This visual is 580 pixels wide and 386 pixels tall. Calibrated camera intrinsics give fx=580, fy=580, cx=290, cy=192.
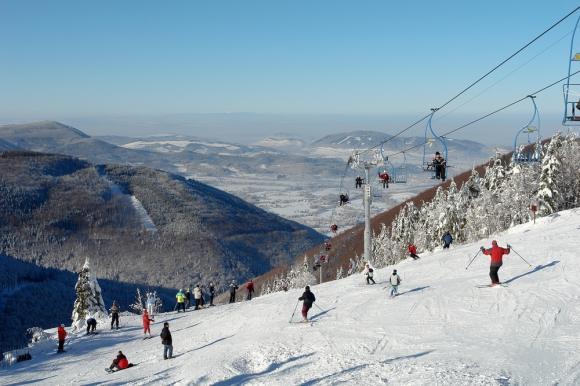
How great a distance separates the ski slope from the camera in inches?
553

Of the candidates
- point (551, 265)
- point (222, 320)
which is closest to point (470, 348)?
point (551, 265)

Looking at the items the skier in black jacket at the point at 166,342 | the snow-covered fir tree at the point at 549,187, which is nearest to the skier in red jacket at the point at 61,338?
the skier in black jacket at the point at 166,342

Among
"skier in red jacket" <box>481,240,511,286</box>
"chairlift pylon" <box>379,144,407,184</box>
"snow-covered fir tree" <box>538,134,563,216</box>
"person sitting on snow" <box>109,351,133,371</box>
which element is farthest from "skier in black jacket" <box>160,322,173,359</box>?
"snow-covered fir tree" <box>538,134,563,216</box>

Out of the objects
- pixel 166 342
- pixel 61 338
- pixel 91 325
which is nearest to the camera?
pixel 166 342

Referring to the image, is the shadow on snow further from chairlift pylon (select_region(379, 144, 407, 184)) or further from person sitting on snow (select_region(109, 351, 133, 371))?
person sitting on snow (select_region(109, 351, 133, 371))

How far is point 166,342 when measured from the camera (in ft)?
61.9

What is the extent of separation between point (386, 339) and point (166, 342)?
714cm

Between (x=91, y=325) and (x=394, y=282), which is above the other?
(x=394, y=282)

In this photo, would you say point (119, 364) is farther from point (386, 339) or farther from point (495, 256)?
point (495, 256)

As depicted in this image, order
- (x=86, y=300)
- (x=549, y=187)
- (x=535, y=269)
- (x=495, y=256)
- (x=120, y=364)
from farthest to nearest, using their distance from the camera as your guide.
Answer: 1. (x=549, y=187)
2. (x=86, y=300)
3. (x=535, y=269)
4. (x=495, y=256)
5. (x=120, y=364)

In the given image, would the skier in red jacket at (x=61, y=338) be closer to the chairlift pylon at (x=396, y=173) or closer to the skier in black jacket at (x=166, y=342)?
the skier in black jacket at (x=166, y=342)

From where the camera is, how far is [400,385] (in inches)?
515

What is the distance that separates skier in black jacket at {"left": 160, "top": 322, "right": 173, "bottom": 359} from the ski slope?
0.38 m

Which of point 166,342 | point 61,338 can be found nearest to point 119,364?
point 166,342
